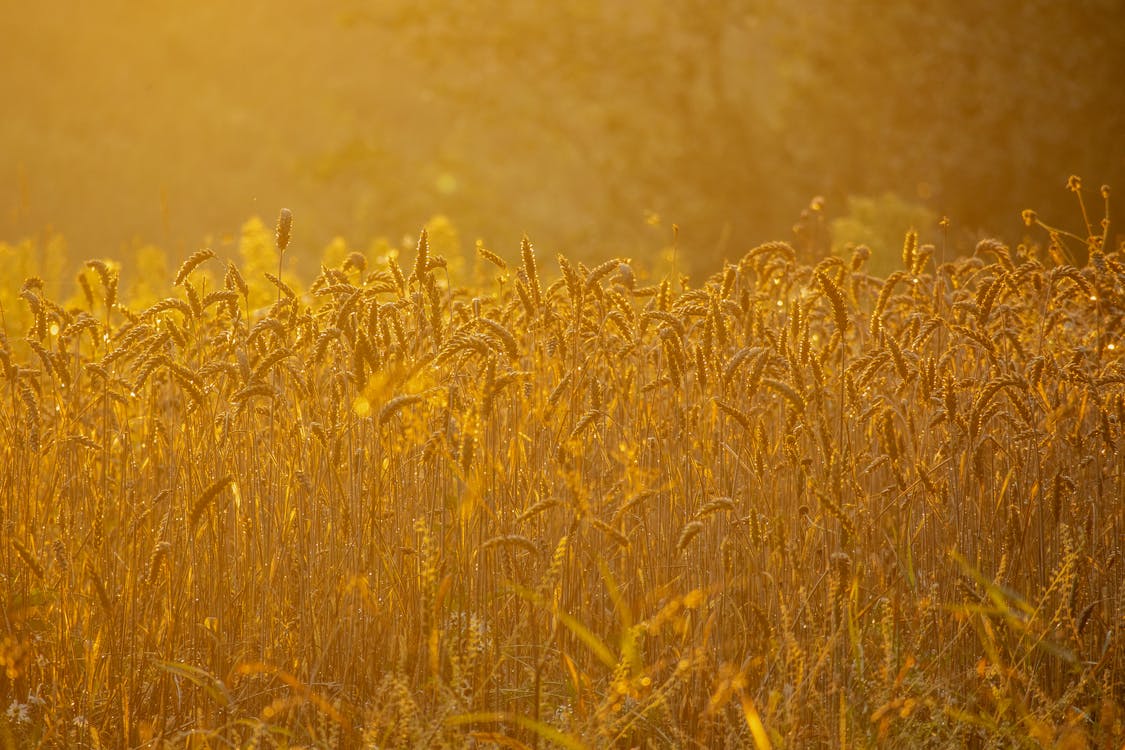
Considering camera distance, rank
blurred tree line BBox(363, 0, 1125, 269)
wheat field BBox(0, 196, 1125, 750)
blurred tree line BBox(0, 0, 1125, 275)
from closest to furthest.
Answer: wheat field BBox(0, 196, 1125, 750) → blurred tree line BBox(0, 0, 1125, 275) → blurred tree line BBox(363, 0, 1125, 269)

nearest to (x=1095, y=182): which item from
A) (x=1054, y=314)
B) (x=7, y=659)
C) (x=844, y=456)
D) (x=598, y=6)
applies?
(x=598, y=6)

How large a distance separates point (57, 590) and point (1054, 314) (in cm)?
280

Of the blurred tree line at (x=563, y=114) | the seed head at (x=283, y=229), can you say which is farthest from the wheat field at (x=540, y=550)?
the blurred tree line at (x=563, y=114)

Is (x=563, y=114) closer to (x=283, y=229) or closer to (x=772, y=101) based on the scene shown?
(x=772, y=101)

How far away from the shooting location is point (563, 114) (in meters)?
19.5

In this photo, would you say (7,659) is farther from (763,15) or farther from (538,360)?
(763,15)

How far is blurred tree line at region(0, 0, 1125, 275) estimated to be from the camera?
18.2 meters

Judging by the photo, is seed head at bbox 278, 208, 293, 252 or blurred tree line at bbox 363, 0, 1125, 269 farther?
blurred tree line at bbox 363, 0, 1125, 269

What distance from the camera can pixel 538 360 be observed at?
3.45 metres

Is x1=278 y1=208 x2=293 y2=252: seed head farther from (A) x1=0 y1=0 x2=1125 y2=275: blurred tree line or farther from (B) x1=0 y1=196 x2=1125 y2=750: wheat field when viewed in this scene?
(A) x1=0 y1=0 x2=1125 y2=275: blurred tree line

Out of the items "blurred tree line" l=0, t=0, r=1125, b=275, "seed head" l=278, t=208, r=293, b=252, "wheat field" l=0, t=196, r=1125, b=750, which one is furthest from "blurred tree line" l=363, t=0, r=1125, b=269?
"seed head" l=278, t=208, r=293, b=252

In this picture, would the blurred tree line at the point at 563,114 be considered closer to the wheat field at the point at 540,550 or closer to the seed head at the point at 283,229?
the wheat field at the point at 540,550

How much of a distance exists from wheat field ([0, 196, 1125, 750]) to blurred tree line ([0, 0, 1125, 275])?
1437 centimetres

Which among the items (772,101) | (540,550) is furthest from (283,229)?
(772,101)
